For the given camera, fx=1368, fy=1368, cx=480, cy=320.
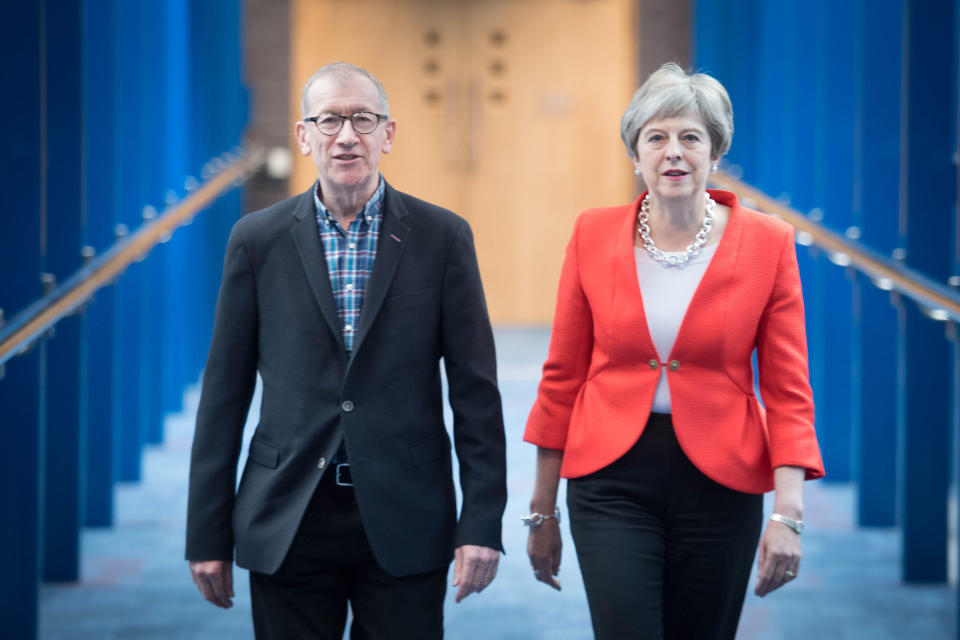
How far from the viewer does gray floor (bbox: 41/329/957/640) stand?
11.5 ft

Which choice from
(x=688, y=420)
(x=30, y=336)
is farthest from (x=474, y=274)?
(x=30, y=336)

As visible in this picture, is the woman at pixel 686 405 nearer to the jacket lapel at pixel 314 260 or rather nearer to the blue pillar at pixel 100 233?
the jacket lapel at pixel 314 260

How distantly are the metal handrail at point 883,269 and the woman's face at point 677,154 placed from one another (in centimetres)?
123

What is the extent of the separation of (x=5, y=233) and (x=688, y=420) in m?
1.96

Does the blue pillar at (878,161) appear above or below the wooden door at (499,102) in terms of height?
below

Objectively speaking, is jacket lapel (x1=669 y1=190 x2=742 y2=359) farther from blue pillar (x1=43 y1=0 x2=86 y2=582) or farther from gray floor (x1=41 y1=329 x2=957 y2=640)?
blue pillar (x1=43 y1=0 x2=86 y2=582)

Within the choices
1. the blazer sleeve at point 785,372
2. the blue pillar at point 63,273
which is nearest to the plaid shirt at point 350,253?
the blazer sleeve at point 785,372

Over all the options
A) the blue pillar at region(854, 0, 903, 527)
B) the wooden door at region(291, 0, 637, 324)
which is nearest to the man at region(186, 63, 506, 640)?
the blue pillar at region(854, 0, 903, 527)

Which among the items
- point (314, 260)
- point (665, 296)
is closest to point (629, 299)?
point (665, 296)

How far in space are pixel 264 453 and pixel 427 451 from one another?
25cm

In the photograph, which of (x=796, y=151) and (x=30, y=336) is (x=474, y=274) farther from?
(x=796, y=151)

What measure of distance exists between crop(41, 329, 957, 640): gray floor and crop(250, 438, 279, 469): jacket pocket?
1504 mm

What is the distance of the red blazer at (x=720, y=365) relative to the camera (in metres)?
2.10

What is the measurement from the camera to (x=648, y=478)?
2.11 meters
